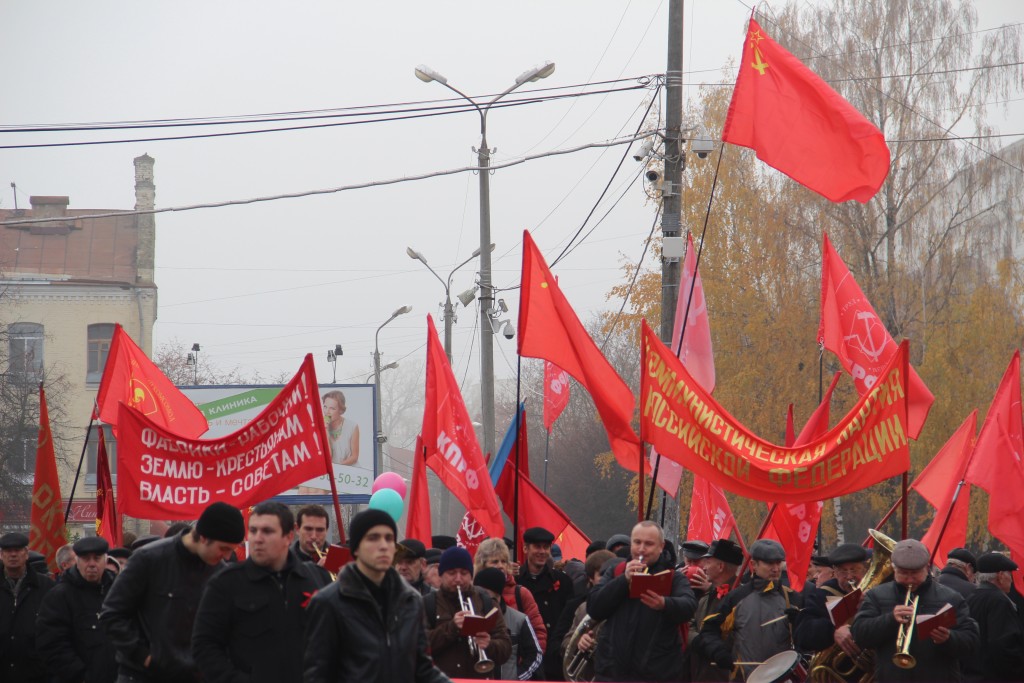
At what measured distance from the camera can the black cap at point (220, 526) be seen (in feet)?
20.4

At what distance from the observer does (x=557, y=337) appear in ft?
36.5

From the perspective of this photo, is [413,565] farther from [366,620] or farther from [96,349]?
[96,349]

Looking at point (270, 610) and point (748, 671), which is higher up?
point (270, 610)

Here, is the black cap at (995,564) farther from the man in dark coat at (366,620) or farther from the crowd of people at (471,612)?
the man in dark coat at (366,620)

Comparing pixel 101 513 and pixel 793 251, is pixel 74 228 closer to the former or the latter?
pixel 793 251

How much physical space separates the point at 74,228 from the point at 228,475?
41.2 m

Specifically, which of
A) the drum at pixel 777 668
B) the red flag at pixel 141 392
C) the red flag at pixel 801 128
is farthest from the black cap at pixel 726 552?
the red flag at pixel 141 392

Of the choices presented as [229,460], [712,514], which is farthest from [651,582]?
[712,514]

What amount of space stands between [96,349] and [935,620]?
145 ft

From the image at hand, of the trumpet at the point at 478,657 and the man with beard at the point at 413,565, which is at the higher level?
the man with beard at the point at 413,565

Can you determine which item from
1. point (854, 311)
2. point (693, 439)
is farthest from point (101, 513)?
point (854, 311)

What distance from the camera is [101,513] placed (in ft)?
43.4

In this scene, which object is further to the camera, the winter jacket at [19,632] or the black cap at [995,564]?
the black cap at [995,564]

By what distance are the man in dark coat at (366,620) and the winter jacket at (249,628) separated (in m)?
0.68
